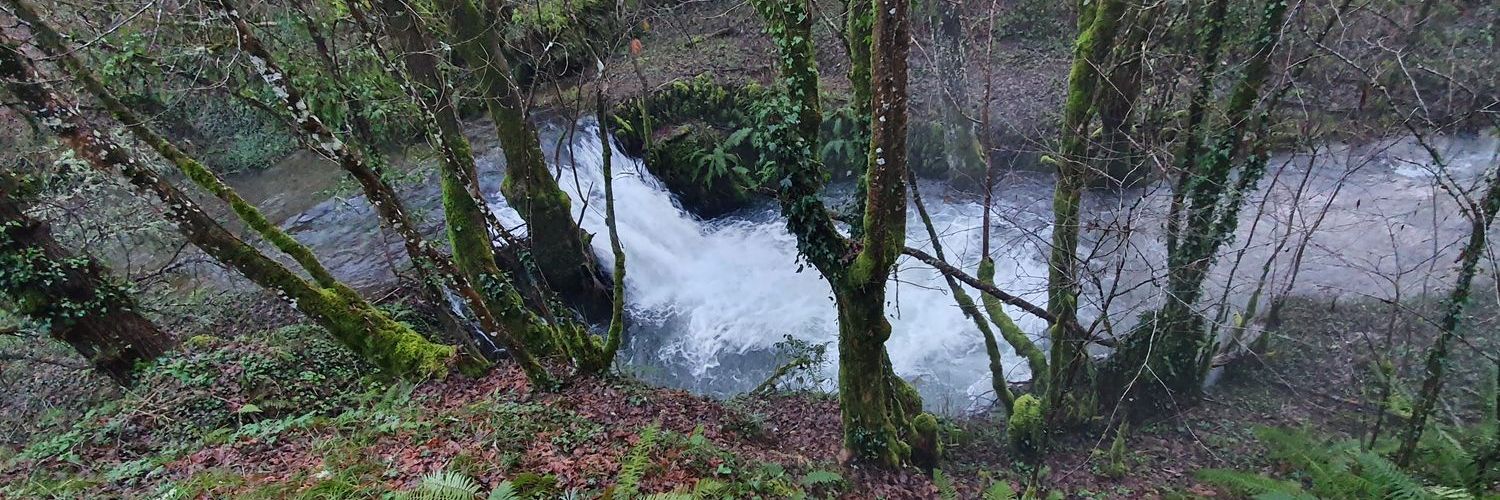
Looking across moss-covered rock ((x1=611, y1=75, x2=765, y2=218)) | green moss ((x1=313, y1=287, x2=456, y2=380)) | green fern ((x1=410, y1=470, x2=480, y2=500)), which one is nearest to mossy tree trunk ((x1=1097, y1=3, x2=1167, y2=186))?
green fern ((x1=410, y1=470, x2=480, y2=500))

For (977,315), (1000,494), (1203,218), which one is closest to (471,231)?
(977,315)

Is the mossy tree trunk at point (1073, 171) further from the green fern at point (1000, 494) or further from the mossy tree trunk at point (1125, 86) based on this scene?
the green fern at point (1000, 494)

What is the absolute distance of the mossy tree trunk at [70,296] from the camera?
5.88 metres

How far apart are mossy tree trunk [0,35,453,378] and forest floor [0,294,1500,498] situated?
386mm

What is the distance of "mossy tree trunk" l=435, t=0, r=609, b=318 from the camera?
27.3 feet

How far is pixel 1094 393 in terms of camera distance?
8711 mm

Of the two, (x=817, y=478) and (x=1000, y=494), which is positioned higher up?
(x=817, y=478)

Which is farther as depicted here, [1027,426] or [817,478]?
[1027,426]

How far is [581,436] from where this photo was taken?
5613 mm

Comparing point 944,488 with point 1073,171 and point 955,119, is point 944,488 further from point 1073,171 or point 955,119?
point 955,119

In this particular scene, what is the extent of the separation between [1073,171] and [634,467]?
5901 mm

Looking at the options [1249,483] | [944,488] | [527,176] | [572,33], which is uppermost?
[572,33]

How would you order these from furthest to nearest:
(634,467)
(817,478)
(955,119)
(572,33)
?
(955,119) → (572,33) → (817,478) → (634,467)

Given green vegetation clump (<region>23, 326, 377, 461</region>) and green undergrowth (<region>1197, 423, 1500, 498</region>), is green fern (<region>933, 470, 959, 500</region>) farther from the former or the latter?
green vegetation clump (<region>23, 326, 377, 461</region>)
